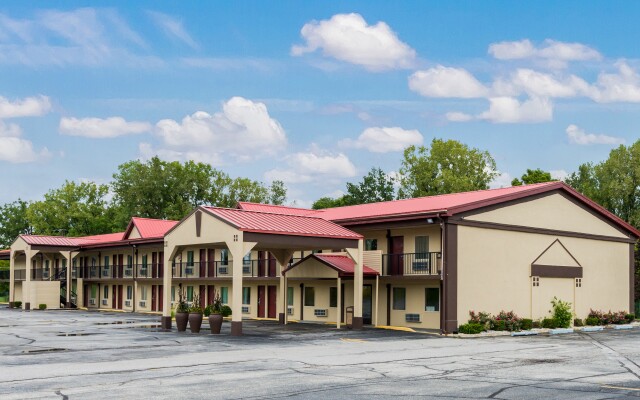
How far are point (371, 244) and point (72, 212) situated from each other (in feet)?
238

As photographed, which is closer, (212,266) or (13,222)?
(212,266)

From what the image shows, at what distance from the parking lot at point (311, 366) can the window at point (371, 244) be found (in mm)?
7952

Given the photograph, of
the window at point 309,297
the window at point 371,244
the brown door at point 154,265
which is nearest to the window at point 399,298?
the window at point 371,244

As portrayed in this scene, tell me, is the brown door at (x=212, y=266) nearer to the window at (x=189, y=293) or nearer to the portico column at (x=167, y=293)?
the window at (x=189, y=293)

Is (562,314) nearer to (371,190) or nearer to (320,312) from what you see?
(320,312)

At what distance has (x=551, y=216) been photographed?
43.6 meters

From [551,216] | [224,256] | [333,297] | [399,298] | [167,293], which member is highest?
[551,216]

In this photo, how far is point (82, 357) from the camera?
24.5m

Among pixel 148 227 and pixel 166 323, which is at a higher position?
pixel 148 227

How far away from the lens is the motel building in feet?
122

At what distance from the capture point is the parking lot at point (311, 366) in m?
17.3

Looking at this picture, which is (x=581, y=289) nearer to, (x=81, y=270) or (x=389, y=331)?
(x=389, y=331)

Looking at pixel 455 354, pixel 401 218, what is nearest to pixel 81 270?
pixel 401 218

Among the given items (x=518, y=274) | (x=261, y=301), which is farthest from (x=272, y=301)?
(x=518, y=274)
